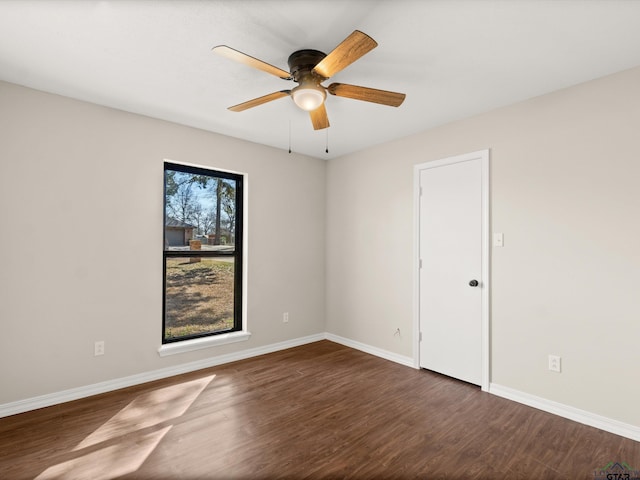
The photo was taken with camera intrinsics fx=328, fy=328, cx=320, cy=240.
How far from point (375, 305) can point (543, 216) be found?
205cm

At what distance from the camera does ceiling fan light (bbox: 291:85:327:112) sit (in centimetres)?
210

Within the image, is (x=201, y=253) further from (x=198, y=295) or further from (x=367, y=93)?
(x=367, y=93)

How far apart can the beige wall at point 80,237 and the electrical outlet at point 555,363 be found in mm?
3087

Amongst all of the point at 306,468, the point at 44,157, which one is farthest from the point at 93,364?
the point at 306,468

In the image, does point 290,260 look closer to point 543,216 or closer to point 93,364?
point 93,364

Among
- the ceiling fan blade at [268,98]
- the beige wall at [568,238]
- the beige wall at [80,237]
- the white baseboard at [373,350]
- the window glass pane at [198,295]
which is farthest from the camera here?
the white baseboard at [373,350]

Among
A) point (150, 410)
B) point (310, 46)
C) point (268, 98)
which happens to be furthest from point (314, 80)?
point (150, 410)

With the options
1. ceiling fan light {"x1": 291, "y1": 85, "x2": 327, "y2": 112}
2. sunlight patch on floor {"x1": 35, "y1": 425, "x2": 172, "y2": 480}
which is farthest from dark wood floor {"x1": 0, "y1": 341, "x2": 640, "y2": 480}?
ceiling fan light {"x1": 291, "y1": 85, "x2": 327, "y2": 112}

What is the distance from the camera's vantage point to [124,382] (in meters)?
3.04

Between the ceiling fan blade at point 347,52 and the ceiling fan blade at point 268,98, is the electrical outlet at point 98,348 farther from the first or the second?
the ceiling fan blade at point 347,52

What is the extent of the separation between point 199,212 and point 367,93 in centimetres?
238

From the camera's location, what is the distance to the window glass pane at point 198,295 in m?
3.49

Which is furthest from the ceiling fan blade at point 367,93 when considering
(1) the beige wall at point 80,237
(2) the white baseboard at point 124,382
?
(2) the white baseboard at point 124,382

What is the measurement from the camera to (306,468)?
76.6 inches
